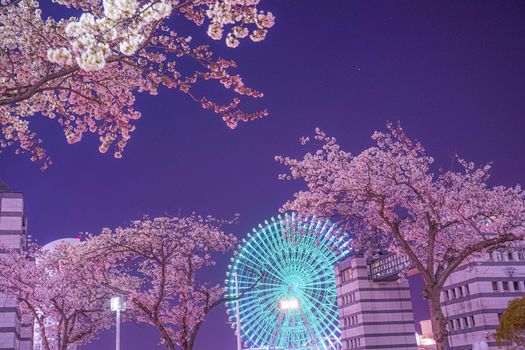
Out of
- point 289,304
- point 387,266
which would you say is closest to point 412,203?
point 387,266

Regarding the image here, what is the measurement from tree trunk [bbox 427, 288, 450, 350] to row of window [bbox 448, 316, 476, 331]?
21704mm

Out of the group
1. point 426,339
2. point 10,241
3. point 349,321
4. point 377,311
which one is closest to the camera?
point 10,241

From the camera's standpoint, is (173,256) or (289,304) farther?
(289,304)

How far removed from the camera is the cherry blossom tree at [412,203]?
20.6 m

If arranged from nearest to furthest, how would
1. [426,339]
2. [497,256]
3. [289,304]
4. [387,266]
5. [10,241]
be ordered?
[10,241] < [497,256] < [387,266] < [289,304] < [426,339]

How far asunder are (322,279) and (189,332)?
22219mm

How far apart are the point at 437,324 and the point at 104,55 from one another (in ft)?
52.0

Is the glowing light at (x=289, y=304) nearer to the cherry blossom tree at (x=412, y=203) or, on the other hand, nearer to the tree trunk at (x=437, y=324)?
the cherry blossom tree at (x=412, y=203)

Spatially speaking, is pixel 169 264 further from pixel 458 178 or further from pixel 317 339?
→ pixel 317 339

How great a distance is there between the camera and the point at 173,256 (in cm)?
3131

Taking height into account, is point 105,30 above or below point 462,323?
above

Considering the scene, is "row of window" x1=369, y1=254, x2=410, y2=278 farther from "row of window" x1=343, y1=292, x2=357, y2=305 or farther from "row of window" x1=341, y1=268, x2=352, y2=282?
"row of window" x1=343, y1=292, x2=357, y2=305

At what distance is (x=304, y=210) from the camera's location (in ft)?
77.7

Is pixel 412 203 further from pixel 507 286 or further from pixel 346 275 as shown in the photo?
pixel 346 275
